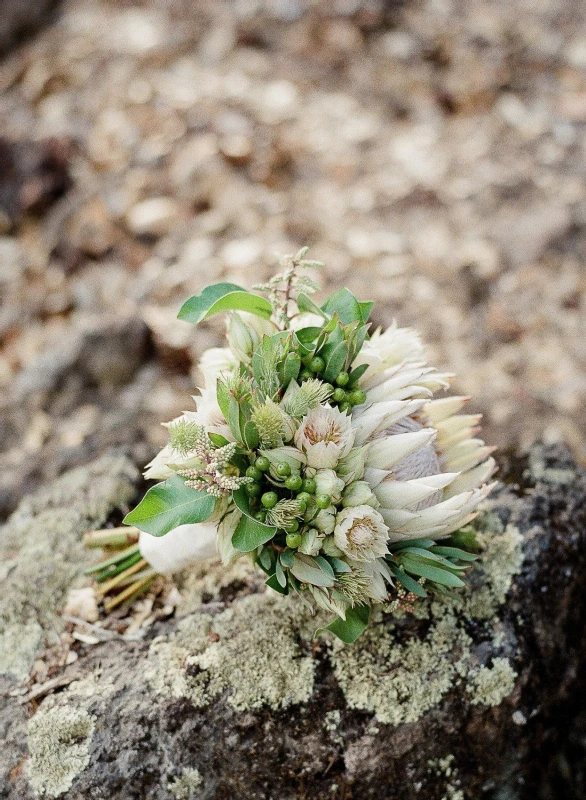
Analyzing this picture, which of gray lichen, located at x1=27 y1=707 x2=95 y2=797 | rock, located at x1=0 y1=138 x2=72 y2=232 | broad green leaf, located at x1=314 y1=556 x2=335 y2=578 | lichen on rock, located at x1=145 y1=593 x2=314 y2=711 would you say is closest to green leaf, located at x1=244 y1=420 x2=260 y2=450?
broad green leaf, located at x1=314 y1=556 x2=335 y2=578

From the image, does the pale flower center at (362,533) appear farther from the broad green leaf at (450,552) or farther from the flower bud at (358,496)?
the broad green leaf at (450,552)

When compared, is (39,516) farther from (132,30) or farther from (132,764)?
(132,30)

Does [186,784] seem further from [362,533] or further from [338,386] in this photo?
[338,386]

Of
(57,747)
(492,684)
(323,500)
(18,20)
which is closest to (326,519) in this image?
(323,500)

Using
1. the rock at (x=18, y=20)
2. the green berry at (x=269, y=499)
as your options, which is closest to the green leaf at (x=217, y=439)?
the green berry at (x=269, y=499)

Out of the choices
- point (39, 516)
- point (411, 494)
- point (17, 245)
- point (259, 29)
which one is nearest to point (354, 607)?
point (411, 494)

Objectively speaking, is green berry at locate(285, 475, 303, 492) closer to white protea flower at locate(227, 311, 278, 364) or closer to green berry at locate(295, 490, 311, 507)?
green berry at locate(295, 490, 311, 507)
